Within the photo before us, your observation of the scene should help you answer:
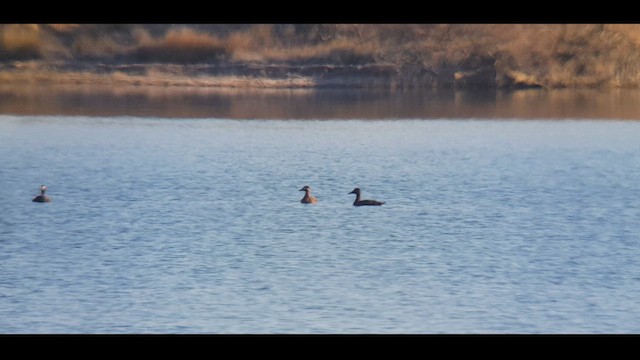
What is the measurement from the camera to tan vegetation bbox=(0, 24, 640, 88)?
76.4ft

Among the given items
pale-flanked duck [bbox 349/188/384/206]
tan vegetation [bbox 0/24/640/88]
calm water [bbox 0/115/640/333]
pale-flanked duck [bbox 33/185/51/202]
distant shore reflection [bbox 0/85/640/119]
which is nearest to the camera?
calm water [bbox 0/115/640/333]

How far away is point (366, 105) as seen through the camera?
2200cm

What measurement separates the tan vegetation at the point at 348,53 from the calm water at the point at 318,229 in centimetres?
421

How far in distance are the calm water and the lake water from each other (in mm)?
27

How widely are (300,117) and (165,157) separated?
420 cm

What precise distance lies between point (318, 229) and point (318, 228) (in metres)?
0.05

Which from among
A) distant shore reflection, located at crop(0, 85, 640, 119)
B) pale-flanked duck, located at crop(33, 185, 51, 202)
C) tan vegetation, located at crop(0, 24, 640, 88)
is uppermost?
tan vegetation, located at crop(0, 24, 640, 88)

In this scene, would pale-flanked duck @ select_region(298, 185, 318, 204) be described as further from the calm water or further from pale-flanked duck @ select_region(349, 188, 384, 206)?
pale-flanked duck @ select_region(349, 188, 384, 206)

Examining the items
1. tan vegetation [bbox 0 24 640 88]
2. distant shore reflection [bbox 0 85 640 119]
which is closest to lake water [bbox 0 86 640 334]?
distant shore reflection [bbox 0 85 640 119]

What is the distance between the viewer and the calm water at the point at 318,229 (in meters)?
7.98

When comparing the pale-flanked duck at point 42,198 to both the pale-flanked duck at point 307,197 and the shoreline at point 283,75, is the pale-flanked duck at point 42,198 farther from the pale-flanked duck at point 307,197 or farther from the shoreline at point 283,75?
the shoreline at point 283,75

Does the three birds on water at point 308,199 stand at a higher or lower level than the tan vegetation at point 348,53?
lower

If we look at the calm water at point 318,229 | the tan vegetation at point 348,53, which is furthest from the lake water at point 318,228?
the tan vegetation at point 348,53
